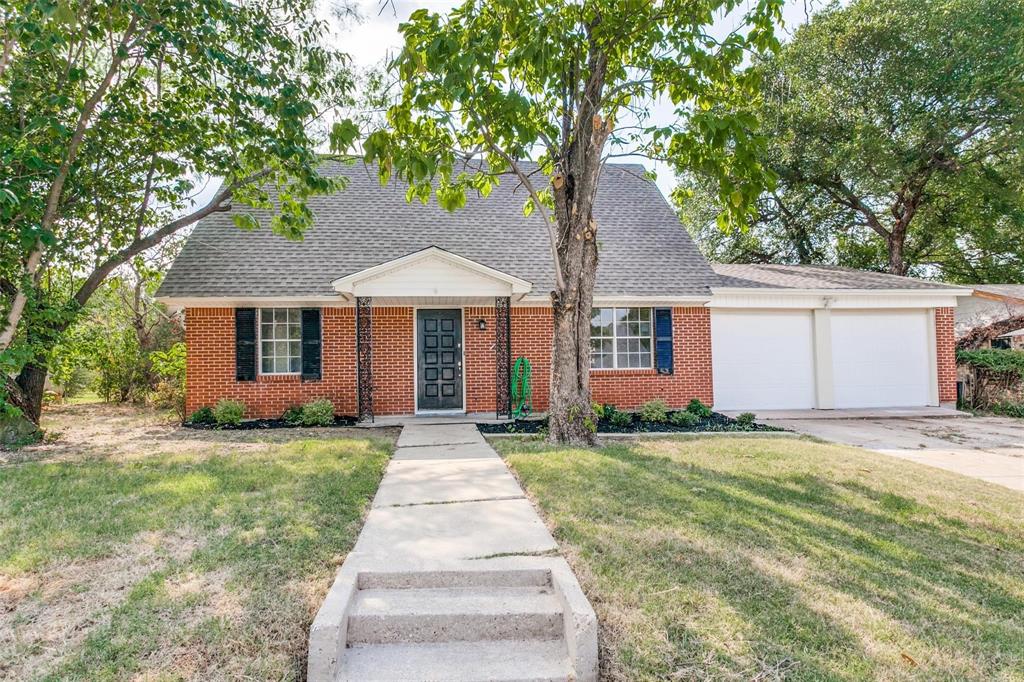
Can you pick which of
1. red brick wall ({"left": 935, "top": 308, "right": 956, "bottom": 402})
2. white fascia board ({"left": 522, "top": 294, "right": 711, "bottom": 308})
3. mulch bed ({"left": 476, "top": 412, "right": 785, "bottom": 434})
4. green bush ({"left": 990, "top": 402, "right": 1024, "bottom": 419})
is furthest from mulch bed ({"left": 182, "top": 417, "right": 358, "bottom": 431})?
green bush ({"left": 990, "top": 402, "right": 1024, "bottom": 419})

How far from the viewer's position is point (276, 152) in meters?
8.97

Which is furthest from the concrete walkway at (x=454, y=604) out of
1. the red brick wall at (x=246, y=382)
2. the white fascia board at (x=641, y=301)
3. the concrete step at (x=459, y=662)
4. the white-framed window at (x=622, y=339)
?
the white-framed window at (x=622, y=339)

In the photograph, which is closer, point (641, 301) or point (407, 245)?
point (641, 301)

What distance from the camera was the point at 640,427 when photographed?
9.75m

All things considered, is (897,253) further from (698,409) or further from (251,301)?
(251,301)

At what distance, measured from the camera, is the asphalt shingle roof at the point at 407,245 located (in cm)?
1100

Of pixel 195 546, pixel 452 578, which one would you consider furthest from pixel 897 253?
pixel 195 546

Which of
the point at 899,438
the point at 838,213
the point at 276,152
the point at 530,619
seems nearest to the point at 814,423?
the point at 899,438

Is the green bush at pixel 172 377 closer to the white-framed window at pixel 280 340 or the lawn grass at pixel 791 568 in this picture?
the white-framed window at pixel 280 340

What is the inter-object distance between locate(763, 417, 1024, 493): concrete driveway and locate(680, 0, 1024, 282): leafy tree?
30.3 ft

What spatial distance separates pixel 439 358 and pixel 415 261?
2.48 m

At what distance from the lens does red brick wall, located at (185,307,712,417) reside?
10.8 metres

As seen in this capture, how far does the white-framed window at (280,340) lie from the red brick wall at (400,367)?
28cm

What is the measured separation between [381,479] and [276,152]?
6153 millimetres
